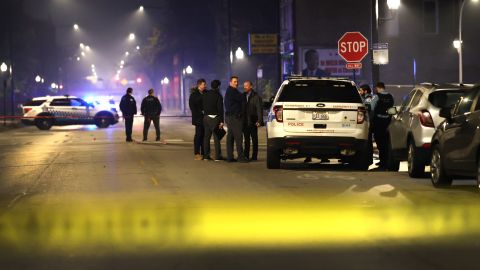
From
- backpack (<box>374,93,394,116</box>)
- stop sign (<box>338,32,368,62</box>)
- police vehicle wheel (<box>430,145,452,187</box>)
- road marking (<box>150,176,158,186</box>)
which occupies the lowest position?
road marking (<box>150,176,158,186</box>)

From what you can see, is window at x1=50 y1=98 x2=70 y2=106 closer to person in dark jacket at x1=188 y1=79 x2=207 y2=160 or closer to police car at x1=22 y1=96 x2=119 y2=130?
police car at x1=22 y1=96 x2=119 y2=130

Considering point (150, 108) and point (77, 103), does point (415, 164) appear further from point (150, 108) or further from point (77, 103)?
point (77, 103)

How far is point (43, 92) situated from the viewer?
116 metres

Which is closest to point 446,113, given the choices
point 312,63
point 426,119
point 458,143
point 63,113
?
point 458,143

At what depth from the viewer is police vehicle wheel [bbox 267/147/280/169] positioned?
61.1 feet

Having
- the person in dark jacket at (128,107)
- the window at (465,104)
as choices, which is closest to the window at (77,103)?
the person in dark jacket at (128,107)

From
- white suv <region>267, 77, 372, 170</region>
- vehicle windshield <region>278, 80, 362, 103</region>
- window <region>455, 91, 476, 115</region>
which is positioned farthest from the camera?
vehicle windshield <region>278, 80, 362, 103</region>

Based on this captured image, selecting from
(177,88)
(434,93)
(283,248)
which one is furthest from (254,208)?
(177,88)

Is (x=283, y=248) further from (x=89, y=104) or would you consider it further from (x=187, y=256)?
(x=89, y=104)

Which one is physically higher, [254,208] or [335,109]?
[335,109]

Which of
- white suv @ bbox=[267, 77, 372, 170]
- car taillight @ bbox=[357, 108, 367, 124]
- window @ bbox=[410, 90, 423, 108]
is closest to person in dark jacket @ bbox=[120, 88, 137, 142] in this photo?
white suv @ bbox=[267, 77, 372, 170]

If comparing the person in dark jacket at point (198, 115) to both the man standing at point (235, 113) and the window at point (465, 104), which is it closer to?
the man standing at point (235, 113)

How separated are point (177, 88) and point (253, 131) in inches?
3394

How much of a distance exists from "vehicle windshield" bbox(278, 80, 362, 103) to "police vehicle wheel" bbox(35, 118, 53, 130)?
31282 mm
